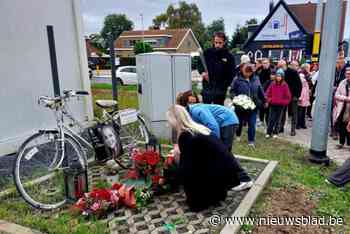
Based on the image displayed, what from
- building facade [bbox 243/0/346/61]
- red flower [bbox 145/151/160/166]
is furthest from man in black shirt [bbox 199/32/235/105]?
building facade [bbox 243/0/346/61]

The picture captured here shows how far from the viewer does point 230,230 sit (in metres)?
2.77

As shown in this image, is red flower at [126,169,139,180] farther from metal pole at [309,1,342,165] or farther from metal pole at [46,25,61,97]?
metal pole at [309,1,342,165]

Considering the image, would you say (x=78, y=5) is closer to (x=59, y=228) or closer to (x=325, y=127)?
(x=59, y=228)

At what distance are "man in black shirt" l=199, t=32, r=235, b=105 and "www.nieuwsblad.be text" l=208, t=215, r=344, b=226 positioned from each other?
2.72 metres

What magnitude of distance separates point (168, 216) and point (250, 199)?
3.21 ft

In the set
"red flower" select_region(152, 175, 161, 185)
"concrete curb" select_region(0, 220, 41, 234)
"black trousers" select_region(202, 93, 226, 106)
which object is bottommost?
"concrete curb" select_region(0, 220, 41, 234)

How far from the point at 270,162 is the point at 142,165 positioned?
2.05m

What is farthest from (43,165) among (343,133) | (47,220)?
(343,133)

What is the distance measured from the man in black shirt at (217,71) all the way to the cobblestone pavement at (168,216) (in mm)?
2250

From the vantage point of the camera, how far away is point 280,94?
20.8 ft

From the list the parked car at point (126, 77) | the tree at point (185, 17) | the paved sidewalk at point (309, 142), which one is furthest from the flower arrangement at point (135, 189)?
the tree at point (185, 17)

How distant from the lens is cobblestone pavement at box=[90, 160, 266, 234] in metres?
2.88

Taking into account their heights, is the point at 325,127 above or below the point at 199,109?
below

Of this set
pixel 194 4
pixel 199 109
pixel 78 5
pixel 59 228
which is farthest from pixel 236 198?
pixel 194 4
